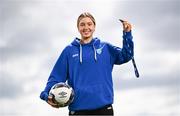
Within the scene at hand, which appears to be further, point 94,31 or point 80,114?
point 94,31

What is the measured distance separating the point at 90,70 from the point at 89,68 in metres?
0.05

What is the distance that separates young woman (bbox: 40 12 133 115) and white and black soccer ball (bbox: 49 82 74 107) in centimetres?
9

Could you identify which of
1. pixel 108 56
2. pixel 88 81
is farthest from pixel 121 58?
pixel 88 81

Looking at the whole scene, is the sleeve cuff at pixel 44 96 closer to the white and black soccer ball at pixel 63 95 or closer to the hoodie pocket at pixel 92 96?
the white and black soccer ball at pixel 63 95

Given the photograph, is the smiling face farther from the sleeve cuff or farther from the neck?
the sleeve cuff

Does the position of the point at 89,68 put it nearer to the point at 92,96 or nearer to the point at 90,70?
the point at 90,70

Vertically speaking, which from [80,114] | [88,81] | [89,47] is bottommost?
[80,114]

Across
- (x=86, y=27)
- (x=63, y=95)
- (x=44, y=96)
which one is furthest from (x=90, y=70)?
(x=44, y=96)

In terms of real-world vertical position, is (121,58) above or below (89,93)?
above

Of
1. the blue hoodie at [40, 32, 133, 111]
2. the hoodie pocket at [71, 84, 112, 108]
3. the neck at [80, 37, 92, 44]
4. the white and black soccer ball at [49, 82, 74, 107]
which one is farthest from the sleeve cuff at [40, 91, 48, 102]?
the neck at [80, 37, 92, 44]

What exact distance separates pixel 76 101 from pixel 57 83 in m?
0.54

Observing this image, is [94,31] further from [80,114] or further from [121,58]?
[80,114]

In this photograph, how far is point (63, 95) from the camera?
8.25 m

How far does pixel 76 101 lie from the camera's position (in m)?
8.30
